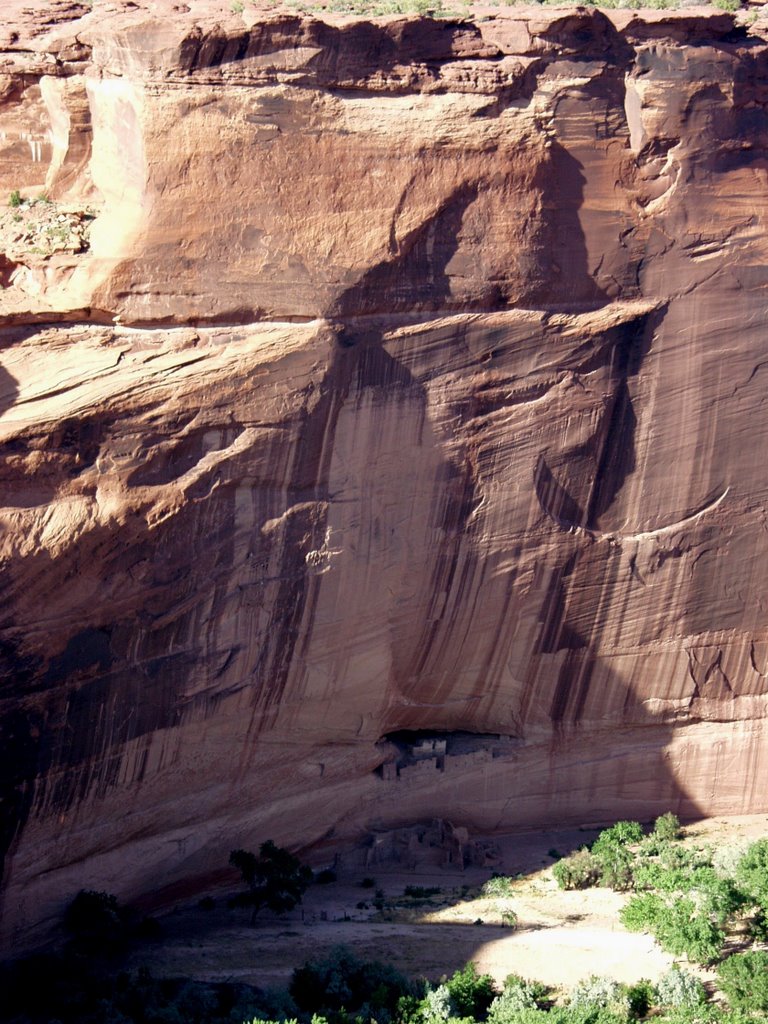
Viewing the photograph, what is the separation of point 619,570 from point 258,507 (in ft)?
20.7

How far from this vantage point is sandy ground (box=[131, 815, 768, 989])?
62.8 ft

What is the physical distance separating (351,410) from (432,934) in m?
8.10

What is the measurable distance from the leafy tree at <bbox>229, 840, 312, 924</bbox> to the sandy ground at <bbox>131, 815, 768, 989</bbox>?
472 millimetres

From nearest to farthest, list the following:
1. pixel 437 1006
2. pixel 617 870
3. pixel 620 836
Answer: pixel 437 1006 < pixel 617 870 < pixel 620 836

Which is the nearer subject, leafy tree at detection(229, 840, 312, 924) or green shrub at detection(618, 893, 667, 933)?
green shrub at detection(618, 893, 667, 933)

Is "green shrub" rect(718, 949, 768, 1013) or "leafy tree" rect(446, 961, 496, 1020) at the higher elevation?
"green shrub" rect(718, 949, 768, 1013)

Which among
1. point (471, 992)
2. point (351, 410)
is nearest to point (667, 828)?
point (471, 992)

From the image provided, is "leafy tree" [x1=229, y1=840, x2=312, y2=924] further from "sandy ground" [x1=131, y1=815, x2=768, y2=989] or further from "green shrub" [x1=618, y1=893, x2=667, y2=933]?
"green shrub" [x1=618, y1=893, x2=667, y2=933]

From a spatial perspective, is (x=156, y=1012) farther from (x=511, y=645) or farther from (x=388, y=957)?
(x=511, y=645)

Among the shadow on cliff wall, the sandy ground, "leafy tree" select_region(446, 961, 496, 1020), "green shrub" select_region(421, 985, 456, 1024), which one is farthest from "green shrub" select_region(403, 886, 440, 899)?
the shadow on cliff wall

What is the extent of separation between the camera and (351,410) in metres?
18.8

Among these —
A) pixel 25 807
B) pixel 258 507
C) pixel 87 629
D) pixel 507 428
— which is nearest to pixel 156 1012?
pixel 25 807

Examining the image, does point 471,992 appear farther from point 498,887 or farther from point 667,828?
point 667,828

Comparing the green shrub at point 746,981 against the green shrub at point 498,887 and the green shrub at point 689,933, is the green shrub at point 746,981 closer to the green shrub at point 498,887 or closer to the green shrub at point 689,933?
the green shrub at point 689,933
